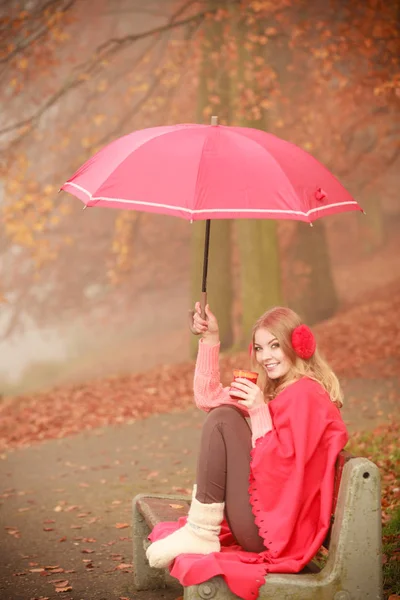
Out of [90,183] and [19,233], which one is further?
[19,233]

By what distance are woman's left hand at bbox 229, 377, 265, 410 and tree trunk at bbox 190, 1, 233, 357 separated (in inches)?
361

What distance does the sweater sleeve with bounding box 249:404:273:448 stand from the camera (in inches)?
130

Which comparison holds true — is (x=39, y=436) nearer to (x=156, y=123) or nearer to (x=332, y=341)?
(x=332, y=341)

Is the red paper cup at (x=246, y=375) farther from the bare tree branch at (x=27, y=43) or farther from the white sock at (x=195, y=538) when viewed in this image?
the bare tree branch at (x=27, y=43)

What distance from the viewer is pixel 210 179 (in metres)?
3.53

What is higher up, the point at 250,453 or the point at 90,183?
the point at 90,183

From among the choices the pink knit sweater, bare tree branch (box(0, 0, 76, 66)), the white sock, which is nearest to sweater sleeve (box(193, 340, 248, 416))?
the pink knit sweater

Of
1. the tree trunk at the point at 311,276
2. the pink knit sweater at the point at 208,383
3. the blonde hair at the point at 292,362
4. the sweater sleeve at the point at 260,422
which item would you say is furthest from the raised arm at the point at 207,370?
the tree trunk at the point at 311,276

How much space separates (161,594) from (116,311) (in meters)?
13.6

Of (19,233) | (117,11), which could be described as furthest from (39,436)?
(117,11)

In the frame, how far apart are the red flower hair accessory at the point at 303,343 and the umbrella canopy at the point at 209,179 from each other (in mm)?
480

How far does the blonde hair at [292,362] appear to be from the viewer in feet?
11.4

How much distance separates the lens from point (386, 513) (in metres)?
4.96

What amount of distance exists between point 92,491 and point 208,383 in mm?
2983
